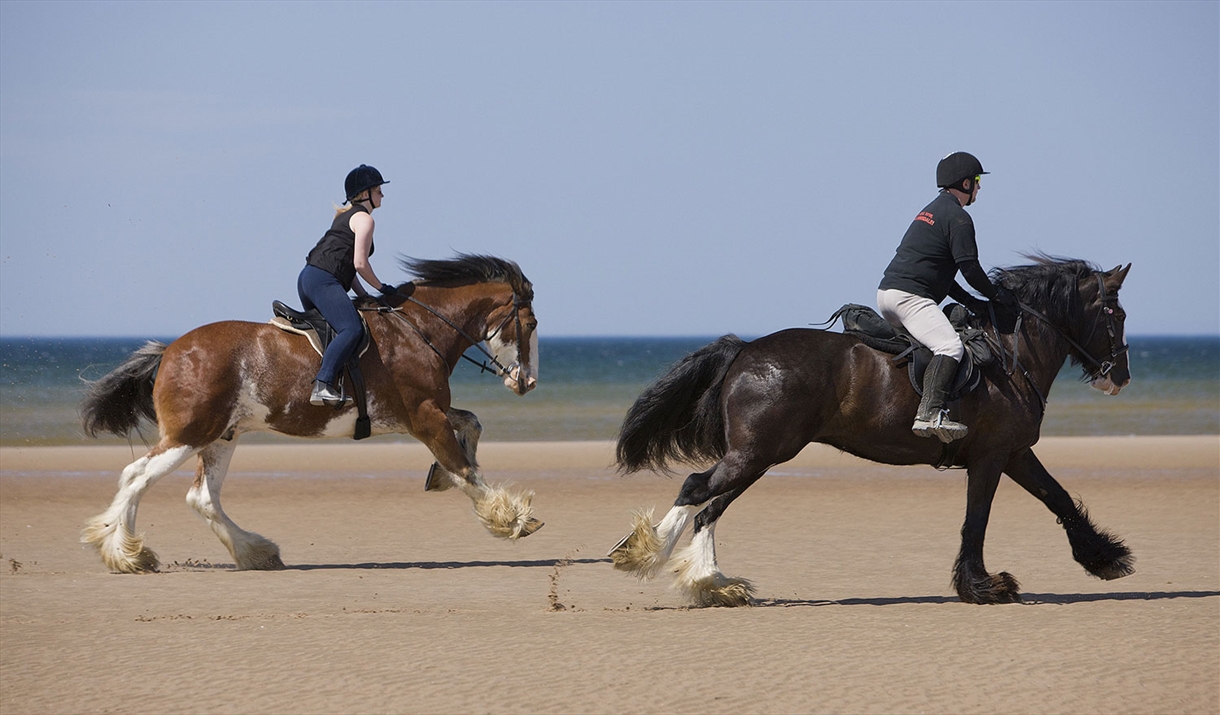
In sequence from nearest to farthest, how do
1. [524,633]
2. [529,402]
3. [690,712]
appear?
[690,712] → [524,633] → [529,402]

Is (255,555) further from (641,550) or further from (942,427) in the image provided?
(942,427)

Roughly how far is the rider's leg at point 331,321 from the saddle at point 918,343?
342cm

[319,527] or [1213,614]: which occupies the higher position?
[1213,614]

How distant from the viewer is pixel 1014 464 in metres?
8.51

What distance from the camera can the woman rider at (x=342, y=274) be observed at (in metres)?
9.23

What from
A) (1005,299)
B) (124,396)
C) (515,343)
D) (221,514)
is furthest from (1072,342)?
(124,396)

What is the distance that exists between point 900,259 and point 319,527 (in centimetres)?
692

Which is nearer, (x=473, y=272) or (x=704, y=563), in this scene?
(x=704, y=563)

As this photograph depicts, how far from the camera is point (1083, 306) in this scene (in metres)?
8.50

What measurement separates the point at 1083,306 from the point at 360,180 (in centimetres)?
517

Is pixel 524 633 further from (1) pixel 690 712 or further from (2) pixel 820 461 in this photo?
(2) pixel 820 461

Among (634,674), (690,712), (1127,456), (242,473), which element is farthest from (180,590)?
(1127,456)

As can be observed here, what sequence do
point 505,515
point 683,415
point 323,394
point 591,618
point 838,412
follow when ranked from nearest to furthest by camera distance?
point 591,618 < point 838,412 < point 683,415 < point 323,394 < point 505,515

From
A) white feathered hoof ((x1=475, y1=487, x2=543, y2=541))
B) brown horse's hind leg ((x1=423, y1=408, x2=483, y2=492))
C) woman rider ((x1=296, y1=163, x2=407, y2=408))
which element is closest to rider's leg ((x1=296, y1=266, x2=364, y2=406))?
woman rider ((x1=296, y1=163, x2=407, y2=408))
